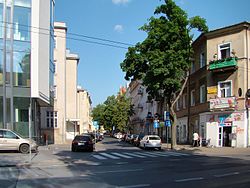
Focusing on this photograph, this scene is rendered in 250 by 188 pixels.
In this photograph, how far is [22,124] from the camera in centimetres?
3344

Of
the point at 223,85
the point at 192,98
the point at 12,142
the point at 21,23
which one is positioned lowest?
the point at 12,142

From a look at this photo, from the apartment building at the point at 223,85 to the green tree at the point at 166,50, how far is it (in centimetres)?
280

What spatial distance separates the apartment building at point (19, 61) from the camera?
32.4 m

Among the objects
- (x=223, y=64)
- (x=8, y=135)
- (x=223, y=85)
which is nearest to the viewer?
(x=8, y=135)

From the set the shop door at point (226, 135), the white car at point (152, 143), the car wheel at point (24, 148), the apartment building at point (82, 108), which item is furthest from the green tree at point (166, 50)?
the apartment building at point (82, 108)

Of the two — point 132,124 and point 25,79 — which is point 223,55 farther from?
point 132,124

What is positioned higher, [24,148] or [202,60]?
[202,60]

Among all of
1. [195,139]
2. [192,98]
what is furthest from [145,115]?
[195,139]

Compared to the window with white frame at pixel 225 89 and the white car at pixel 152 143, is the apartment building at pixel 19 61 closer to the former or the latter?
the white car at pixel 152 143

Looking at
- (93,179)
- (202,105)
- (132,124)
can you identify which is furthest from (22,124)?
(132,124)

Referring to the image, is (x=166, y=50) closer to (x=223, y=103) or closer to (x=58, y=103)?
(x=223, y=103)

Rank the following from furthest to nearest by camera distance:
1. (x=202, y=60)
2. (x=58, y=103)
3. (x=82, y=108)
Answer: (x=82, y=108)
(x=58, y=103)
(x=202, y=60)

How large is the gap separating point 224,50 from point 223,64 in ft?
7.33

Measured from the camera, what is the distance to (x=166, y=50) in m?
34.5
